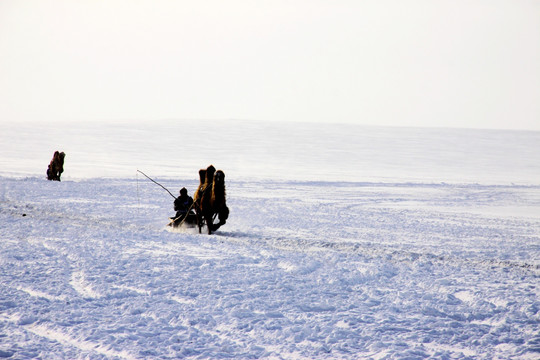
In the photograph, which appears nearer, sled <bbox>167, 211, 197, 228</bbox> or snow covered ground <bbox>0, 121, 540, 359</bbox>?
snow covered ground <bbox>0, 121, 540, 359</bbox>

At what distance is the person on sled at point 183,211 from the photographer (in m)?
13.3

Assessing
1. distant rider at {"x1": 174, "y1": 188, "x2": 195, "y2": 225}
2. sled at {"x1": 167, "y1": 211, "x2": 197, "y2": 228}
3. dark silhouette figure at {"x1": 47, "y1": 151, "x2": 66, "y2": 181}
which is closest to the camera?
sled at {"x1": 167, "y1": 211, "x2": 197, "y2": 228}

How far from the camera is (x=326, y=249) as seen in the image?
35.4 ft

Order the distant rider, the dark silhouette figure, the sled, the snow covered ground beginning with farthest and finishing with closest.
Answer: the dark silhouette figure < the distant rider < the sled < the snow covered ground

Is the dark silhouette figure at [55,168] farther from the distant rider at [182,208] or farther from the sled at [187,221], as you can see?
the sled at [187,221]

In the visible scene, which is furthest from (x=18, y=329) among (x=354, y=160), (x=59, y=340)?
(x=354, y=160)

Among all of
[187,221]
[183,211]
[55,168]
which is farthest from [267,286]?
[55,168]

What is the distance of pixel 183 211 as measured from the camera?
13.6 metres

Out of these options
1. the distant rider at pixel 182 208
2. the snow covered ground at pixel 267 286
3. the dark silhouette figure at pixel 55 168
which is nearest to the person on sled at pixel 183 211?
the distant rider at pixel 182 208

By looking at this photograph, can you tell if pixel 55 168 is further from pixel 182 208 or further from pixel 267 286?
pixel 267 286

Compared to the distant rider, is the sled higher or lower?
lower

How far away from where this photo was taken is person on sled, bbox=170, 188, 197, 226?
13.3m

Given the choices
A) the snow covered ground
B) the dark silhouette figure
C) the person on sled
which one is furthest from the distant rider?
the dark silhouette figure

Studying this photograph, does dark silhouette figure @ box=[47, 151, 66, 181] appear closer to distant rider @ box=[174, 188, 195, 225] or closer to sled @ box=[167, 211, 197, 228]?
distant rider @ box=[174, 188, 195, 225]
